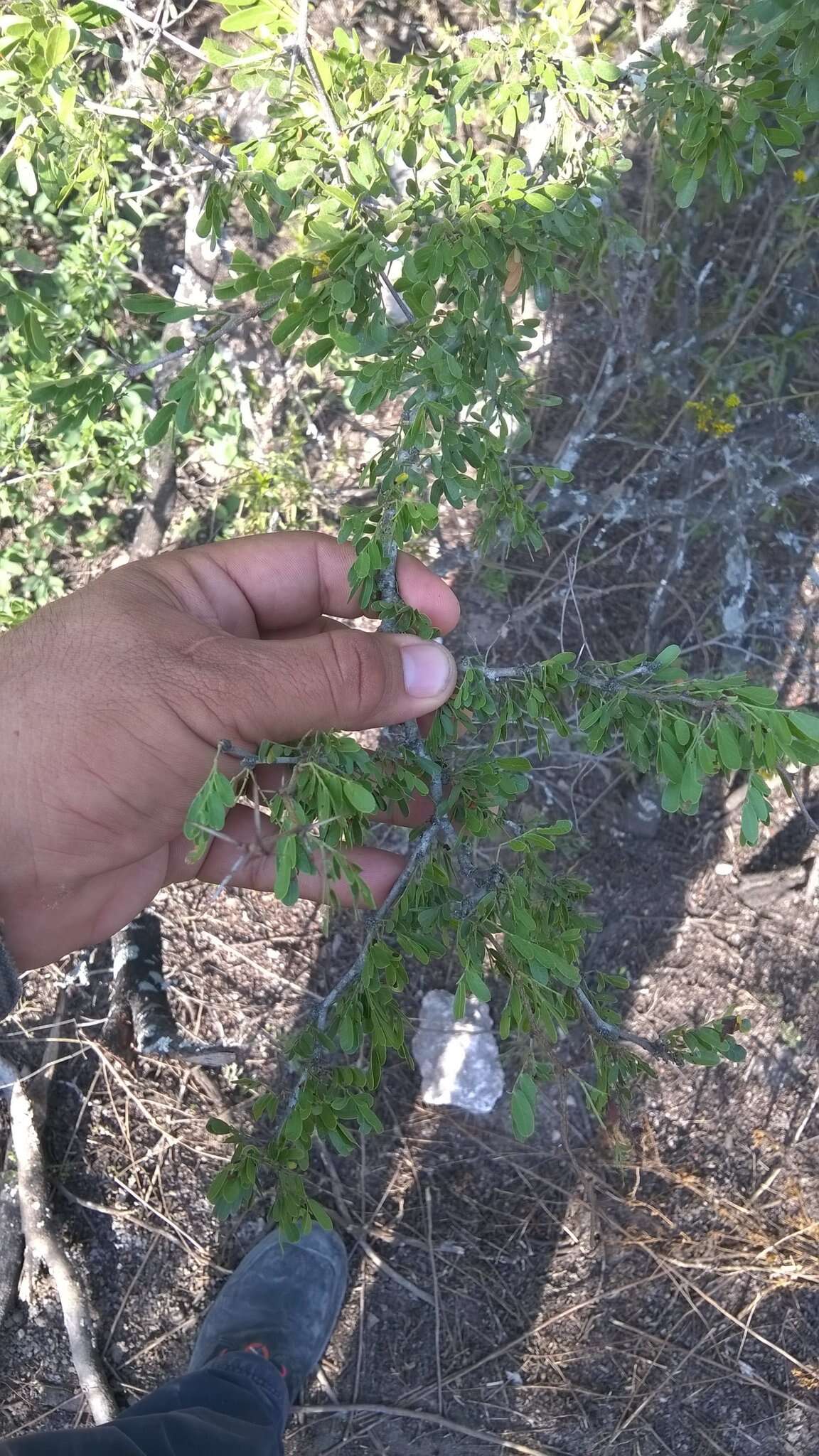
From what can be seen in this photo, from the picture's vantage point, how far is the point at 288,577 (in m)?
2.64

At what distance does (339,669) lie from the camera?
200 cm

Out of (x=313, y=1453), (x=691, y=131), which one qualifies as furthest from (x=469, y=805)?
(x=313, y=1453)

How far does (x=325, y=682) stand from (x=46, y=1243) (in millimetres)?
2557

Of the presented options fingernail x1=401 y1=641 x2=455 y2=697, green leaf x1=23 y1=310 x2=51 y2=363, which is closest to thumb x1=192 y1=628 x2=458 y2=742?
fingernail x1=401 y1=641 x2=455 y2=697

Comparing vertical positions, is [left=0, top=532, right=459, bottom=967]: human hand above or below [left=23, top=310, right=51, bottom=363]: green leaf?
below

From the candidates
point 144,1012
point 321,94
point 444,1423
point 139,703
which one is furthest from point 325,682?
point 444,1423

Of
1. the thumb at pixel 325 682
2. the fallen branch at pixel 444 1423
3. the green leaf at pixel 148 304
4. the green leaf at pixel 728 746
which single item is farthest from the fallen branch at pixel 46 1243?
the green leaf at pixel 728 746

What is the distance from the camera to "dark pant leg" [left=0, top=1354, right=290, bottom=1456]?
8.84 feet

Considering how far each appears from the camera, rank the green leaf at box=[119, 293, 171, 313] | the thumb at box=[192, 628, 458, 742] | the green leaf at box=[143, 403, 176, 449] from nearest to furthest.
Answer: the green leaf at box=[119, 293, 171, 313], the green leaf at box=[143, 403, 176, 449], the thumb at box=[192, 628, 458, 742]

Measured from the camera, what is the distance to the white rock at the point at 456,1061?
3625 millimetres

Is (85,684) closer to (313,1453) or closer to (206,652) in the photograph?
(206,652)

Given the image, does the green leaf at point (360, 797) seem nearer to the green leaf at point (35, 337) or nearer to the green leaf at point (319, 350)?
the green leaf at point (319, 350)

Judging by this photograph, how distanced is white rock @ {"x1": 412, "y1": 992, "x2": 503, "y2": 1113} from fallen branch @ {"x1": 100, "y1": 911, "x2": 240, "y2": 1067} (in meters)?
0.73

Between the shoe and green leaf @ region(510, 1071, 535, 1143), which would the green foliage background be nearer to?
green leaf @ region(510, 1071, 535, 1143)
